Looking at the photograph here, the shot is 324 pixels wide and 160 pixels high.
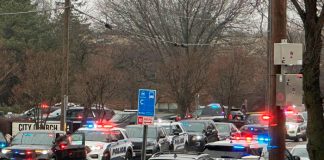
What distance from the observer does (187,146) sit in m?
28.9

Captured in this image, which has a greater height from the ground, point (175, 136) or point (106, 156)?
point (175, 136)

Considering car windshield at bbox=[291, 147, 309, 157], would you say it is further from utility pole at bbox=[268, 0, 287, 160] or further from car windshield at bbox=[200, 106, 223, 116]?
car windshield at bbox=[200, 106, 223, 116]

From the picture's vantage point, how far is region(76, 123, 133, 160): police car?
22125mm

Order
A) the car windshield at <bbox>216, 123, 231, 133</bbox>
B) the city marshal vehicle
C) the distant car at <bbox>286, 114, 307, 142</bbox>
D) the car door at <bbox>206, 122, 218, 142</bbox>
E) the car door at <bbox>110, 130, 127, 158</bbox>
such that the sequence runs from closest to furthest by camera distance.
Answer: the city marshal vehicle → the car door at <bbox>110, 130, 127, 158</bbox> → the car door at <bbox>206, 122, 218, 142</bbox> → the car windshield at <bbox>216, 123, 231, 133</bbox> → the distant car at <bbox>286, 114, 307, 142</bbox>

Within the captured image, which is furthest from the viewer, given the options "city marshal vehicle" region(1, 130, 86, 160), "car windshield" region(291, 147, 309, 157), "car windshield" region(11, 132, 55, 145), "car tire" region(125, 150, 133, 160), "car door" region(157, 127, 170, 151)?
"car door" region(157, 127, 170, 151)

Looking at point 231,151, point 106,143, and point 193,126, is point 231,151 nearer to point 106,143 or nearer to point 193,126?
point 106,143

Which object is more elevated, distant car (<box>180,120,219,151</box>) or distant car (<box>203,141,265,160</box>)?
distant car (<box>203,141,265,160</box>)

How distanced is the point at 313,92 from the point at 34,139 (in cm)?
1086

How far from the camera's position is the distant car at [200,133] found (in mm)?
29266

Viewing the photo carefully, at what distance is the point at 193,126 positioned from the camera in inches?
1240

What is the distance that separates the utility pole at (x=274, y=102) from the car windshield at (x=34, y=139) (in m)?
10.3

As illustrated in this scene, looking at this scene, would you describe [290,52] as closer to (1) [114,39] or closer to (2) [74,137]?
(2) [74,137]

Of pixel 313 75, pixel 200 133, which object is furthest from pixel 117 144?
pixel 313 75

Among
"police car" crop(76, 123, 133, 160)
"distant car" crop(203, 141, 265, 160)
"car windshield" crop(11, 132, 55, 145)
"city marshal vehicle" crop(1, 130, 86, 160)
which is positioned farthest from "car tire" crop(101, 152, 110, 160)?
"distant car" crop(203, 141, 265, 160)
